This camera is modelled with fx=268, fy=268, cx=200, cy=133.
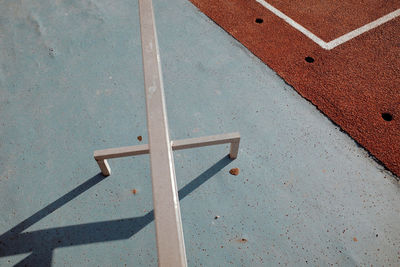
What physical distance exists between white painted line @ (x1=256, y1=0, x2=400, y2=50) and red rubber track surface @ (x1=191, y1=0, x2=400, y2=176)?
57 mm

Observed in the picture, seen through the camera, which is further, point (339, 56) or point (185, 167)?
point (339, 56)

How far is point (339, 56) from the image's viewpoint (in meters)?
3.18

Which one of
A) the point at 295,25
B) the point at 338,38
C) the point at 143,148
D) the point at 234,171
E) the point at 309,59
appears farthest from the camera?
the point at 295,25

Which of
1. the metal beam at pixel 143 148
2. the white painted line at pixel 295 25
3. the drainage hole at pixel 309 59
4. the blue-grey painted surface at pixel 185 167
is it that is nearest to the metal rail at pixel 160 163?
the metal beam at pixel 143 148

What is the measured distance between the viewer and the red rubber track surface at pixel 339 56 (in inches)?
104

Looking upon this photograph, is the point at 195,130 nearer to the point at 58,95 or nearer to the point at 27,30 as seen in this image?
the point at 58,95

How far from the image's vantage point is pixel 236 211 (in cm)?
217

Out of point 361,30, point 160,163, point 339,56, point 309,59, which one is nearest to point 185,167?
point 160,163

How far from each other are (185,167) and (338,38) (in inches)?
102

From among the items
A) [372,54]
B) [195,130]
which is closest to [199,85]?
[195,130]

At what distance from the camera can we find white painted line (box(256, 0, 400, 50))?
3312 mm

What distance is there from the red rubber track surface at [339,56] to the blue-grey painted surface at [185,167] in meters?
0.19

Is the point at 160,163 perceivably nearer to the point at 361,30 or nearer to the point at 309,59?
the point at 309,59

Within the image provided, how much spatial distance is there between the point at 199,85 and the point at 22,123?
5.99 feet
